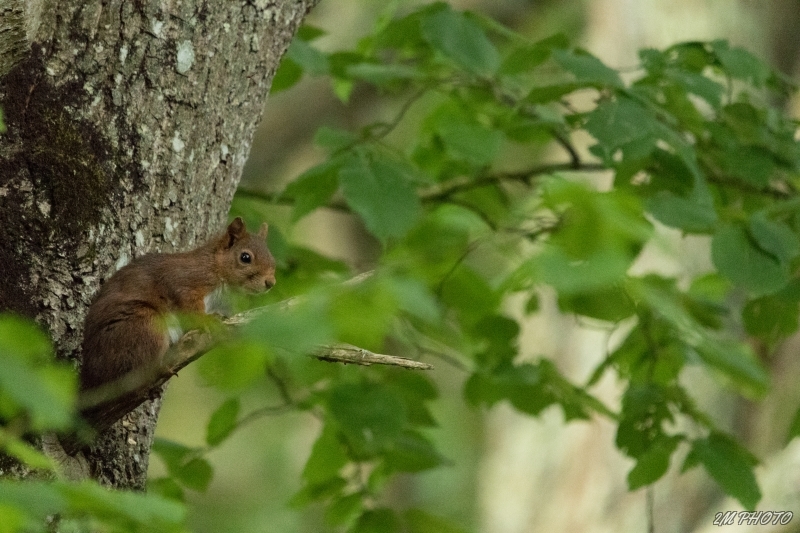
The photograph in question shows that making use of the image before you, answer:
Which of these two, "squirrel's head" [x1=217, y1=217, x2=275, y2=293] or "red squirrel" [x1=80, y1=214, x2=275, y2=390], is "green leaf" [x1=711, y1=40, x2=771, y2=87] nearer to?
"squirrel's head" [x1=217, y1=217, x2=275, y2=293]

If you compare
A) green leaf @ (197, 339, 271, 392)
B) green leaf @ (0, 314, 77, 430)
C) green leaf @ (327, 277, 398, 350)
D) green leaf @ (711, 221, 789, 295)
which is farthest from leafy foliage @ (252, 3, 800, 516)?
green leaf @ (0, 314, 77, 430)

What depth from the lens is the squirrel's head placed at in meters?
2.78

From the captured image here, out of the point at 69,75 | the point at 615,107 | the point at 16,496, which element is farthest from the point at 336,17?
the point at 16,496

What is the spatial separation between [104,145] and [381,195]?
85 cm

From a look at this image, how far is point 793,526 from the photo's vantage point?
3297 mm

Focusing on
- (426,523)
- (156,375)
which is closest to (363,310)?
(156,375)

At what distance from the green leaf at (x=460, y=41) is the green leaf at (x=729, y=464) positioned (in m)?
1.36

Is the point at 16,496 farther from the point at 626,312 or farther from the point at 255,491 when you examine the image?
the point at 255,491

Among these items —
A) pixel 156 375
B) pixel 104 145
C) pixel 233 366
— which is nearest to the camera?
pixel 233 366

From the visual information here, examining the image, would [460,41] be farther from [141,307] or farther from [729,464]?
[729,464]

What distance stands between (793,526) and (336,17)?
4.73 meters

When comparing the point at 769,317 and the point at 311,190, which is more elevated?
the point at 311,190

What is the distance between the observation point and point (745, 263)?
2.74m

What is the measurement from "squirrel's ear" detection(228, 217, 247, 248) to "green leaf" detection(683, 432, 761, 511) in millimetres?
1510
